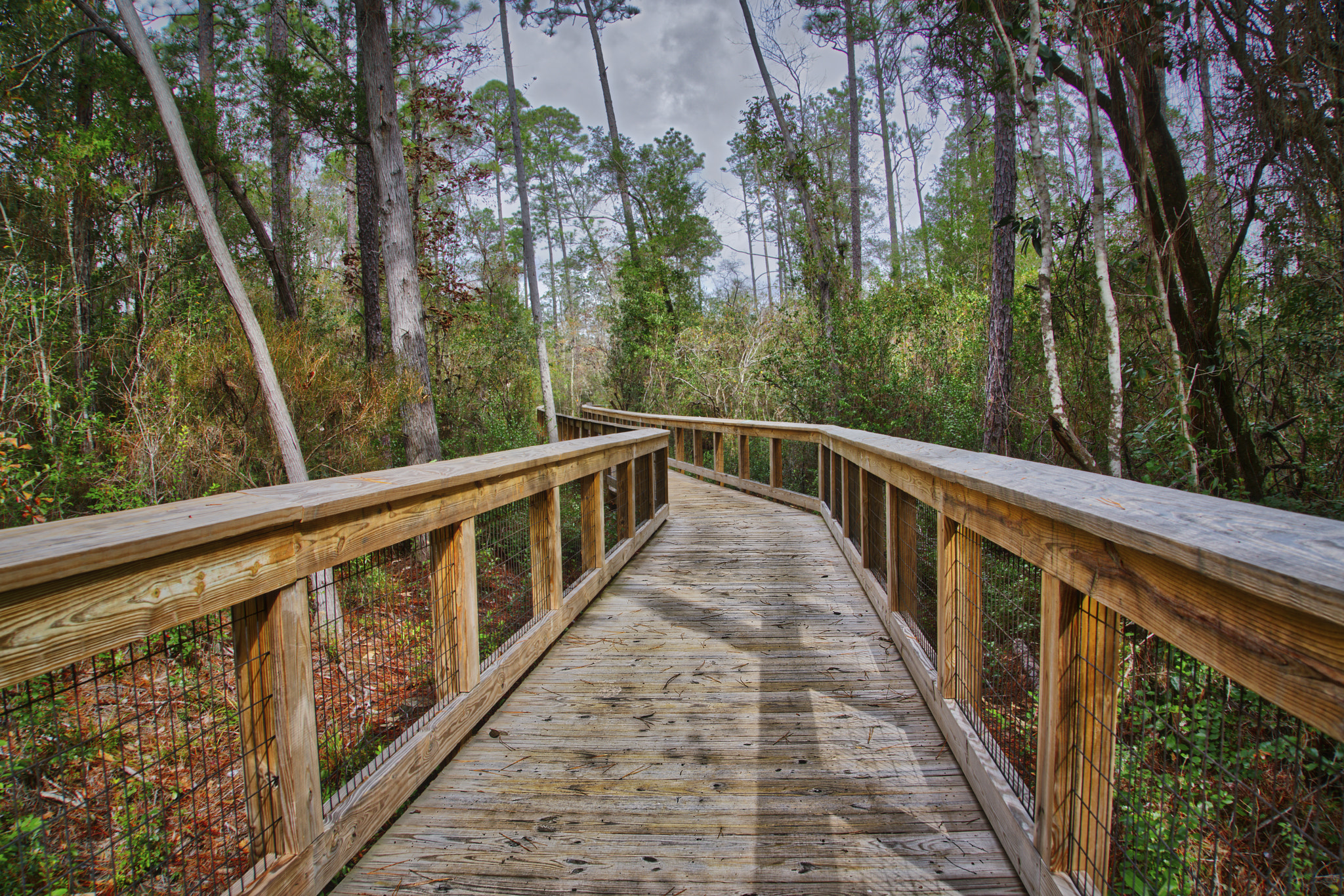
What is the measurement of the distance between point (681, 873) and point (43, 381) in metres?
5.63

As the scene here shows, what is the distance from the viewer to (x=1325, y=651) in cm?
77

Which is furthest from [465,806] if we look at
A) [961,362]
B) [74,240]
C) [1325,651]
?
[961,362]

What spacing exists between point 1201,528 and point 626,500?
13.8ft

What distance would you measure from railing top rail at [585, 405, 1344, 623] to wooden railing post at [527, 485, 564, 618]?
2.00 metres

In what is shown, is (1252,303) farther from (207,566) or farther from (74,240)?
(74,240)

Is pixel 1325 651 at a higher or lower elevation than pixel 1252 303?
lower

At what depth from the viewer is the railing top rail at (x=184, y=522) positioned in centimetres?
97

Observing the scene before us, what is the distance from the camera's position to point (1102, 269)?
4.12m

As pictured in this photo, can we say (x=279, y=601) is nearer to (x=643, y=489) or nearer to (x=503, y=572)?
(x=503, y=572)

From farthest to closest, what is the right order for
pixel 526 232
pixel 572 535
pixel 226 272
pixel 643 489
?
1. pixel 526 232
2. pixel 572 535
3. pixel 643 489
4. pixel 226 272

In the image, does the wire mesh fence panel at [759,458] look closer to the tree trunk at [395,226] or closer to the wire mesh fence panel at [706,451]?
the wire mesh fence panel at [706,451]

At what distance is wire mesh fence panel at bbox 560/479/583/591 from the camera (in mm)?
4168

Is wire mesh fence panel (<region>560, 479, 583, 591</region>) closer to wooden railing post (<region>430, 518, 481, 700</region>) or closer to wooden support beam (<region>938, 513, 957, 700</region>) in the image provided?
wooden railing post (<region>430, 518, 481, 700</region>)

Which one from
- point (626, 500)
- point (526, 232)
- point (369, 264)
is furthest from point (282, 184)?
point (626, 500)
